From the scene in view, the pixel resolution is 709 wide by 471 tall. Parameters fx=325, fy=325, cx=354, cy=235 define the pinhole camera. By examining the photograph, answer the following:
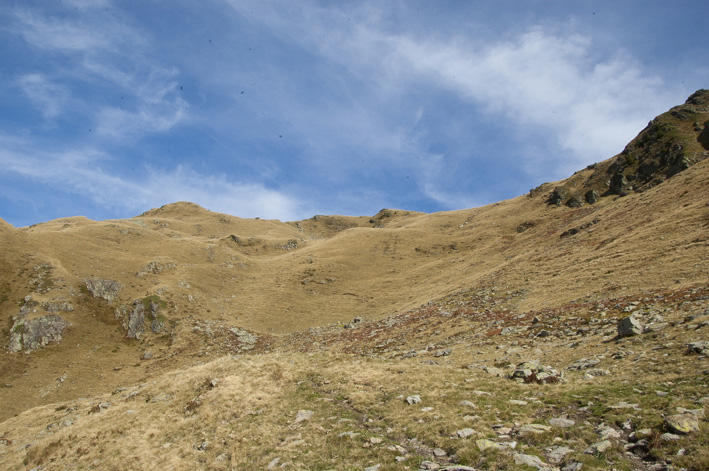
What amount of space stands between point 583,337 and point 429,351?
11.7 m

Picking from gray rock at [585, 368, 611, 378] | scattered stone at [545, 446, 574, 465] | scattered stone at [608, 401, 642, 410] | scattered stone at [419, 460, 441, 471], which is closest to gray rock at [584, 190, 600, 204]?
gray rock at [585, 368, 611, 378]

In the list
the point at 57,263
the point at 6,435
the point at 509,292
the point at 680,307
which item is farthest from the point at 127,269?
the point at 680,307

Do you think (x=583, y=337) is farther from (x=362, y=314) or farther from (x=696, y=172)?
(x=696, y=172)

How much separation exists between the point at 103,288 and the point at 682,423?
70.9 m

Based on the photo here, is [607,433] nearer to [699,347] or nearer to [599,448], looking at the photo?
[599,448]

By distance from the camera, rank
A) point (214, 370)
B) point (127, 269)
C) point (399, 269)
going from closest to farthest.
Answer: point (214, 370) → point (127, 269) → point (399, 269)

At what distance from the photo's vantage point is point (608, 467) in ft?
29.2

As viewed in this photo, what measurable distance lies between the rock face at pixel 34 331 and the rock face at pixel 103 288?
25.8 feet

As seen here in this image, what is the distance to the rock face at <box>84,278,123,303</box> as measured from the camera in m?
55.3

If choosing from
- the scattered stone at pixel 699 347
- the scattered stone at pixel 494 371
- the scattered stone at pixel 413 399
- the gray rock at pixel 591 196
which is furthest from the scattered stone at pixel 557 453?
the gray rock at pixel 591 196

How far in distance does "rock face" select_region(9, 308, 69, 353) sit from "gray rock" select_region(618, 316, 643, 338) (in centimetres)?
6330

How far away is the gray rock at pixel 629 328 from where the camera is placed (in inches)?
757

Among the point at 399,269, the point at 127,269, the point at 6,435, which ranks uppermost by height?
the point at 127,269

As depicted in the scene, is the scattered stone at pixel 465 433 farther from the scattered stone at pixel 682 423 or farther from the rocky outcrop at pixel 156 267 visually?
the rocky outcrop at pixel 156 267
